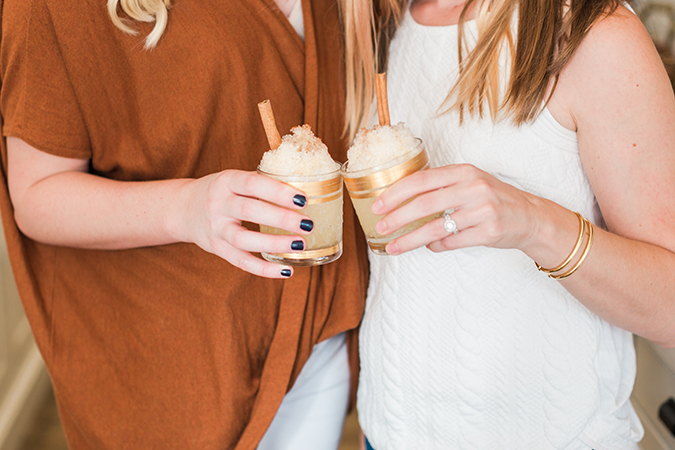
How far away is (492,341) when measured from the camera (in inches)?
40.2

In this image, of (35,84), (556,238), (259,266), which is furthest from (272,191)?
(35,84)

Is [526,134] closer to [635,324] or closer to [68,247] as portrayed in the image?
[635,324]

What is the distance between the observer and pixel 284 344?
44.2 inches

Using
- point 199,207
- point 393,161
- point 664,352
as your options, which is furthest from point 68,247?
point 664,352

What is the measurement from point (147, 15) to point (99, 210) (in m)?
0.36

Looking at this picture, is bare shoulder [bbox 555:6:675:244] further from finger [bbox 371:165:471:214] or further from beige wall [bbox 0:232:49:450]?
beige wall [bbox 0:232:49:450]

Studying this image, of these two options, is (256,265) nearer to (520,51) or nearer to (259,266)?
(259,266)

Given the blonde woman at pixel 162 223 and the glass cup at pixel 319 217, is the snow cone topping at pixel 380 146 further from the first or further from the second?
the blonde woman at pixel 162 223

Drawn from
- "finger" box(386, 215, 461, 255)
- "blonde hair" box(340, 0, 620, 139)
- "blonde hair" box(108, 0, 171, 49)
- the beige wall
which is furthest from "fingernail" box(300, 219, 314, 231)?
the beige wall

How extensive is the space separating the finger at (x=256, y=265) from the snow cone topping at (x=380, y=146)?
18 centimetres

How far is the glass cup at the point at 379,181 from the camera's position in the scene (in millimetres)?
777

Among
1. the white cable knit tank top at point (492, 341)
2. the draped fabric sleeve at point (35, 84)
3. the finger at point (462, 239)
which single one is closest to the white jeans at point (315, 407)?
the white cable knit tank top at point (492, 341)

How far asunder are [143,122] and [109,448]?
661mm

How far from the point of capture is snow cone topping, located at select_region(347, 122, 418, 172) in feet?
2.58
